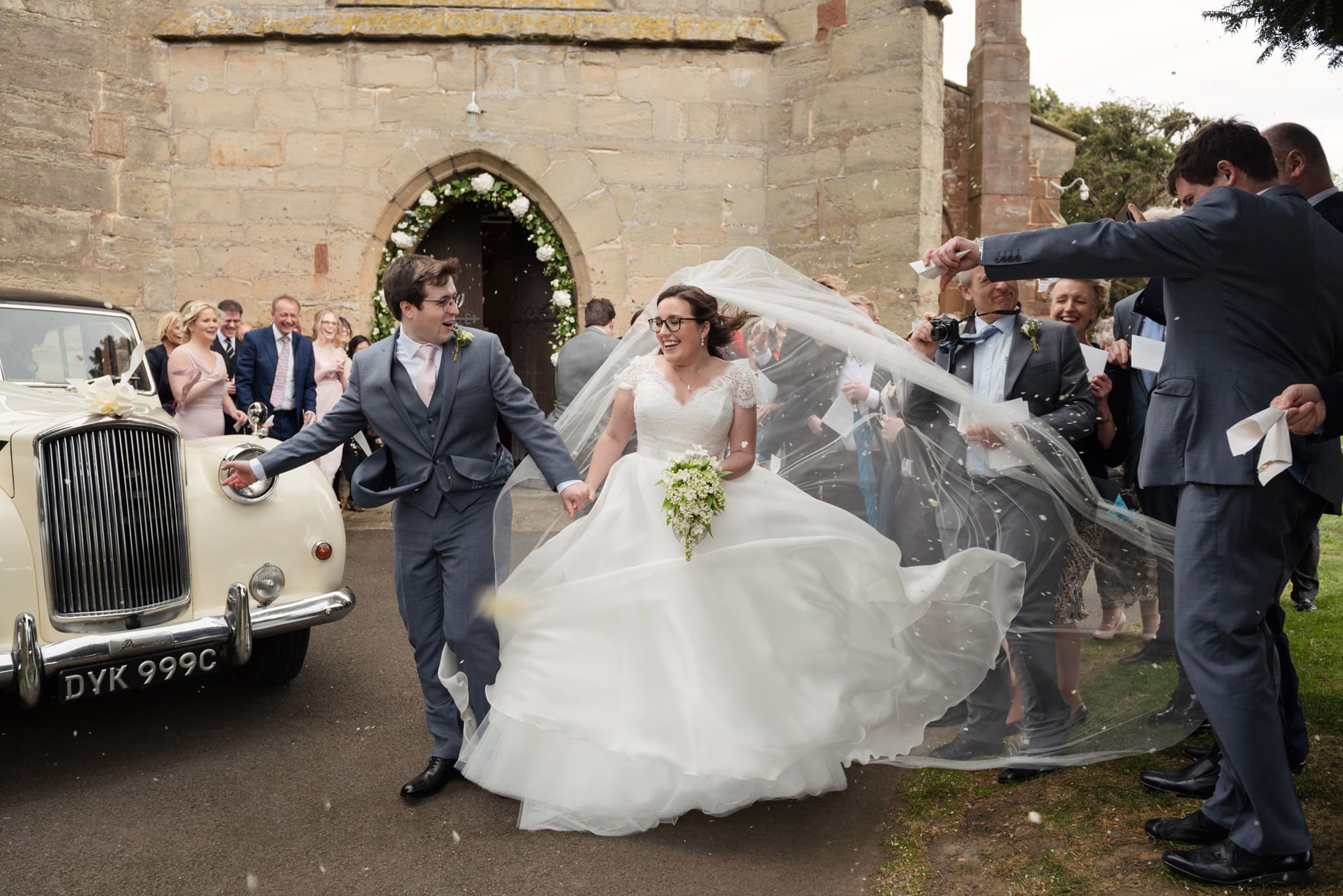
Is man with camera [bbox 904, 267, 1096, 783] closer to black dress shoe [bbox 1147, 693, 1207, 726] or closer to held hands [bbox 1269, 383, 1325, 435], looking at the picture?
black dress shoe [bbox 1147, 693, 1207, 726]

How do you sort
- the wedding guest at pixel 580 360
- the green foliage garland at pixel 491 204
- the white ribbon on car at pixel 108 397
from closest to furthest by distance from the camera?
the white ribbon on car at pixel 108 397 < the wedding guest at pixel 580 360 < the green foliage garland at pixel 491 204

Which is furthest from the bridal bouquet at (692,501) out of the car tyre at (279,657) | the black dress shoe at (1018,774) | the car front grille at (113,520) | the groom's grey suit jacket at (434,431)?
the car tyre at (279,657)

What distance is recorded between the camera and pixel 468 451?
158 inches

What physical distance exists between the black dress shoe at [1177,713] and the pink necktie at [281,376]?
294 inches

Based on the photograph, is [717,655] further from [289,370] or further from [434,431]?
[289,370]

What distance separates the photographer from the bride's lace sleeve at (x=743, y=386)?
13.2ft

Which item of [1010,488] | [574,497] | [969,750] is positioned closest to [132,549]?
[574,497]

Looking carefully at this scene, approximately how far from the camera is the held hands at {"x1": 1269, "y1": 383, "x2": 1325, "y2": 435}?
2.77m

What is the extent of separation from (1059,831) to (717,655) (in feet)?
4.20

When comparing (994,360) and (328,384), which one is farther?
(328,384)

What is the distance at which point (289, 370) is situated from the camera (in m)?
8.86

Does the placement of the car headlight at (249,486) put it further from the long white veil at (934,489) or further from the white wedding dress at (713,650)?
the white wedding dress at (713,650)

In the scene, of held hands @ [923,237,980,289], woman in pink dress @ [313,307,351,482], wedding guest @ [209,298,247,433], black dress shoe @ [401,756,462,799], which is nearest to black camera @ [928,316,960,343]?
held hands @ [923,237,980,289]

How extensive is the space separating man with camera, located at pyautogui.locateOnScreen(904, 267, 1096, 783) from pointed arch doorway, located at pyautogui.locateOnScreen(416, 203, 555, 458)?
811cm
